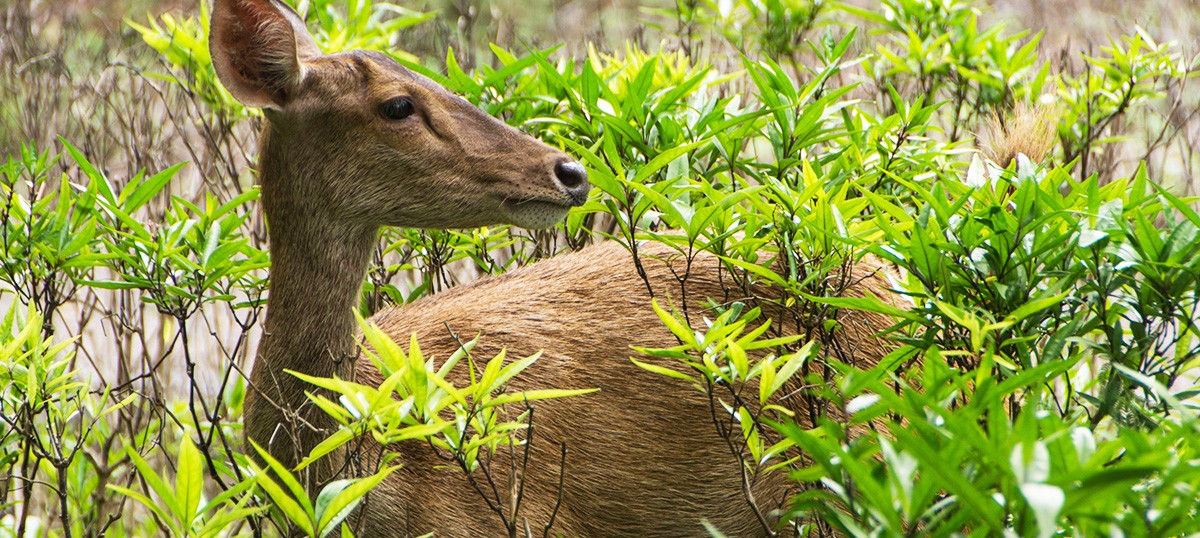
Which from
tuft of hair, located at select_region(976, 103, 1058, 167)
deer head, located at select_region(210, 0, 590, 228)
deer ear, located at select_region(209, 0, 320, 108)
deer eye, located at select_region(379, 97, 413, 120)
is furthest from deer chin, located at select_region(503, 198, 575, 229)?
tuft of hair, located at select_region(976, 103, 1058, 167)

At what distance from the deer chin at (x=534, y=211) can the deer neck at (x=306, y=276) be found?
42 centimetres

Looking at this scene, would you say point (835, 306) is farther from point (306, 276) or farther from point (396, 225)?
point (306, 276)

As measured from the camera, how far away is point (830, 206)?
2.76m

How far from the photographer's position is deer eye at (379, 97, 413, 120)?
3334mm

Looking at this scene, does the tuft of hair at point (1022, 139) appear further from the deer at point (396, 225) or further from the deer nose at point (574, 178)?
the deer nose at point (574, 178)

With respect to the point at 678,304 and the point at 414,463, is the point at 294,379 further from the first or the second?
the point at 678,304

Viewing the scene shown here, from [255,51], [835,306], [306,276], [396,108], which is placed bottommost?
[835,306]

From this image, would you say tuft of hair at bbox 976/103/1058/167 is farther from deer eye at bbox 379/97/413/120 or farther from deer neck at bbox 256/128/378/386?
deer neck at bbox 256/128/378/386

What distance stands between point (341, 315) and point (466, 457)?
1113mm

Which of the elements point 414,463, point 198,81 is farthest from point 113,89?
point 414,463

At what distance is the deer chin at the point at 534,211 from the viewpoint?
10.7ft

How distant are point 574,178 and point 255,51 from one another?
0.94 m

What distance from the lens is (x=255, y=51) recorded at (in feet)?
10.9

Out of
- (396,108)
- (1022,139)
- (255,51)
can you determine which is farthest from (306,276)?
(1022,139)
